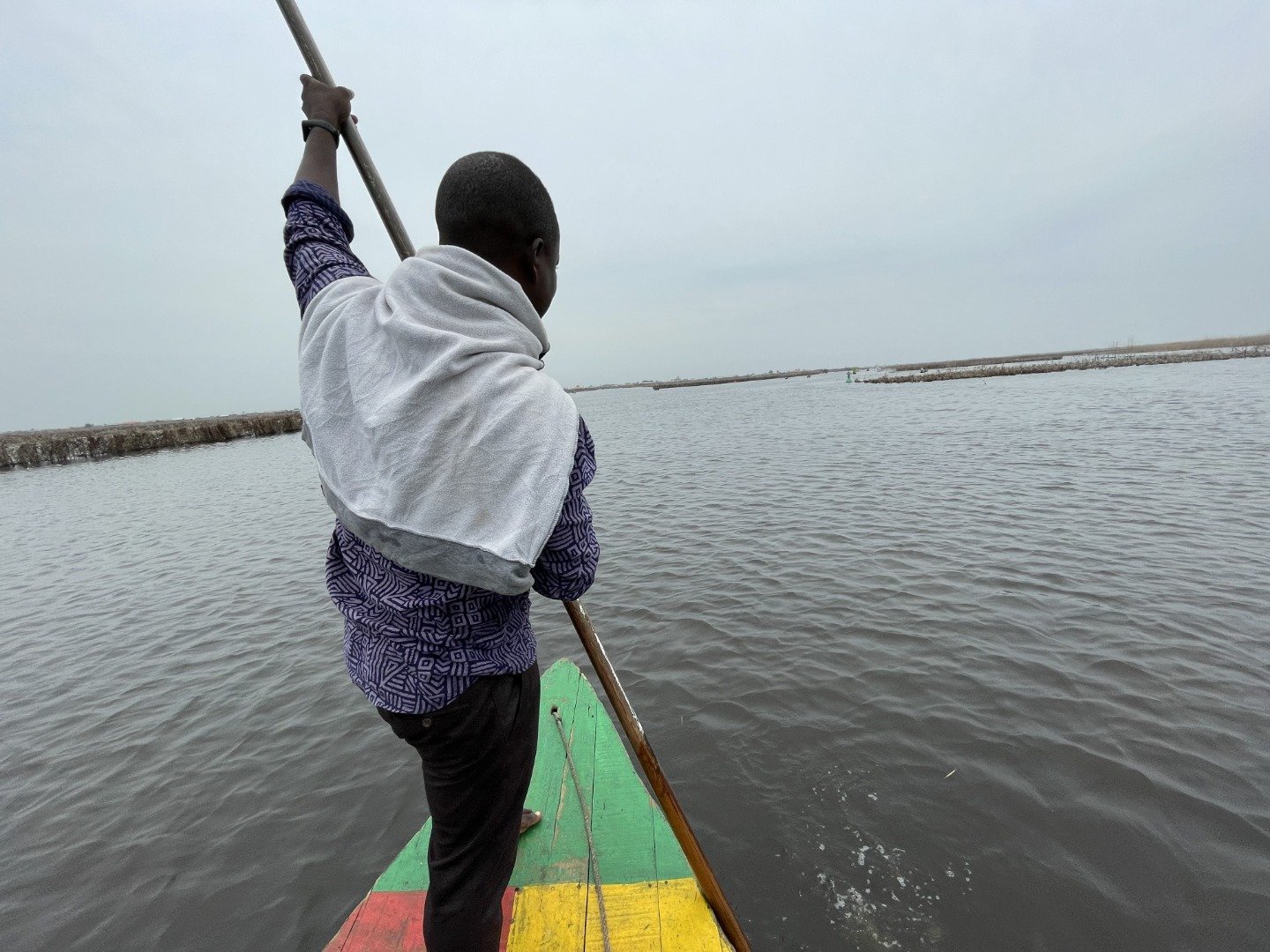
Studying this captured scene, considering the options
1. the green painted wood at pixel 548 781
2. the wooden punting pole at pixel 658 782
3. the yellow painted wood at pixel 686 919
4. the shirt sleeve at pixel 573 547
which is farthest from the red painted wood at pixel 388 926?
the shirt sleeve at pixel 573 547

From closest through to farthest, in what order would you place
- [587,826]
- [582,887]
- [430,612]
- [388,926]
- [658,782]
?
[430,612] < [658,782] < [388,926] < [582,887] < [587,826]

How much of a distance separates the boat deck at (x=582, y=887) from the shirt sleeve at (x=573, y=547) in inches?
69.2

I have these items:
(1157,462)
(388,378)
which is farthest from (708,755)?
(1157,462)

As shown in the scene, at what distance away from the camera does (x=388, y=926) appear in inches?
91.8

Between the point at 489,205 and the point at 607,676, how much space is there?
169 centimetres

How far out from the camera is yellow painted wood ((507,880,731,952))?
6.96ft

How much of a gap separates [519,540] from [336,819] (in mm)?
3855

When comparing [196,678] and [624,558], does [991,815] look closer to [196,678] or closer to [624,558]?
[624,558]

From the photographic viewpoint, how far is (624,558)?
28.0 feet

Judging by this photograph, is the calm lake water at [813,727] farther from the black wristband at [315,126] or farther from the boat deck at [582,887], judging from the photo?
the black wristband at [315,126]

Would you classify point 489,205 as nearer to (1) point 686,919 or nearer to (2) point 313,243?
(2) point 313,243

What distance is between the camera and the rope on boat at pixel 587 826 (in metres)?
2.23

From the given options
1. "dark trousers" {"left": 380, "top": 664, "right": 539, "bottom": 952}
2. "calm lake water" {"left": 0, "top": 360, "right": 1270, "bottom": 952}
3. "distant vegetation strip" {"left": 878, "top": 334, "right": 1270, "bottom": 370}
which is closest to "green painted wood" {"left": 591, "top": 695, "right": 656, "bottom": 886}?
"calm lake water" {"left": 0, "top": 360, "right": 1270, "bottom": 952}

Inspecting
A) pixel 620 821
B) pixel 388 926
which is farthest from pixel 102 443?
pixel 620 821
